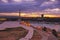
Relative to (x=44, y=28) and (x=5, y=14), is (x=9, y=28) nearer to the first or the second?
(x=5, y=14)

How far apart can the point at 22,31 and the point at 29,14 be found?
0.86ft

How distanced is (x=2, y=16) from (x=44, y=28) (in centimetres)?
62

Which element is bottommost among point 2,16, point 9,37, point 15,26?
point 9,37

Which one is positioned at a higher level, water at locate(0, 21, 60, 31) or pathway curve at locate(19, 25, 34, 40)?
water at locate(0, 21, 60, 31)

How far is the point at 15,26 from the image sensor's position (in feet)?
6.64

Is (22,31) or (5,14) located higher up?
(5,14)

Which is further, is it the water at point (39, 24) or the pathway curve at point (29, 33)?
the water at point (39, 24)

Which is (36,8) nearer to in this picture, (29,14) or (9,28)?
(29,14)

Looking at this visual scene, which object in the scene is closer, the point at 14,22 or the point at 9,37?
the point at 9,37

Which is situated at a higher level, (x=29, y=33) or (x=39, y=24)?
(x=39, y=24)

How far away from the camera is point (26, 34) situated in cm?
193

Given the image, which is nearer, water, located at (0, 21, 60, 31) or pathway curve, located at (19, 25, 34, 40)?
pathway curve, located at (19, 25, 34, 40)

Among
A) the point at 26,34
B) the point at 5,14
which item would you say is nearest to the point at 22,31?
the point at 26,34

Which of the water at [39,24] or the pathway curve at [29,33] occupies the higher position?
the water at [39,24]
